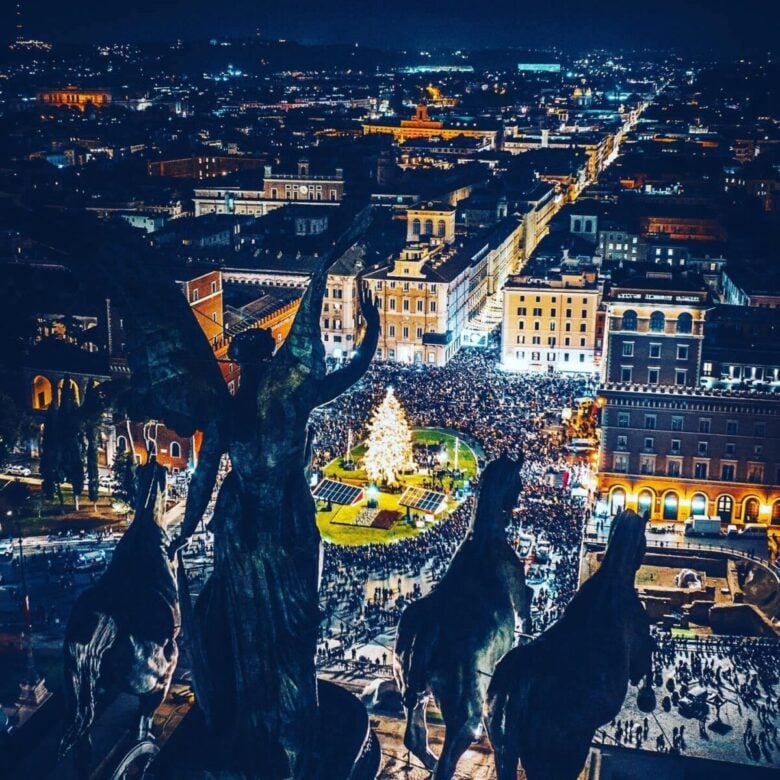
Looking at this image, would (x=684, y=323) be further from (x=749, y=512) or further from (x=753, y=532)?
(x=753, y=532)

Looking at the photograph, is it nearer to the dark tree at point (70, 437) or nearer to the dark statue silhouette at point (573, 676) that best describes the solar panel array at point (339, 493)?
the dark tree at point (70, 437)

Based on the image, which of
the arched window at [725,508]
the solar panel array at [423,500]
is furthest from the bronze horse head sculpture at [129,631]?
the arched window at [725,508]

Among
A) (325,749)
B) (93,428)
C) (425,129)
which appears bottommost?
(93,428)

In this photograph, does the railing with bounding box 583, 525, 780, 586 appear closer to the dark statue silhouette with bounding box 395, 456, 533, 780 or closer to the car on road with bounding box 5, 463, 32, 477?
the car on road with bounding box 5, 463, 32, 477

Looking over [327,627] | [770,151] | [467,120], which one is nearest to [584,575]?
[327,627]

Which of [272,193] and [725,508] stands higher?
[272,193]

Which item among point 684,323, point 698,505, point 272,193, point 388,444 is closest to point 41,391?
point 388,444
